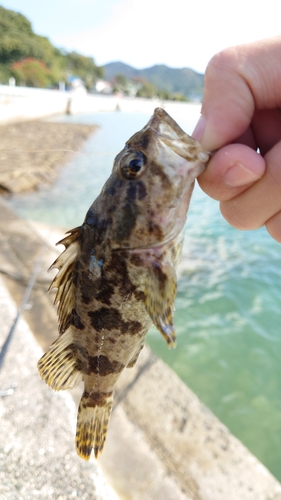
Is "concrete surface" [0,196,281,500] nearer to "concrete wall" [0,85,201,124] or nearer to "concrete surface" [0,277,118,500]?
"concrete surface" [0,277,118,500]

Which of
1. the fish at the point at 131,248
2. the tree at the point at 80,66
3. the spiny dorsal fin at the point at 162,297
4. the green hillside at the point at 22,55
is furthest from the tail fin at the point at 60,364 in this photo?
the tree at the point at 80,66

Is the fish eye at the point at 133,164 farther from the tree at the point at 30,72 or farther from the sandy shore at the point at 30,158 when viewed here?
the tree at the point at 30,72

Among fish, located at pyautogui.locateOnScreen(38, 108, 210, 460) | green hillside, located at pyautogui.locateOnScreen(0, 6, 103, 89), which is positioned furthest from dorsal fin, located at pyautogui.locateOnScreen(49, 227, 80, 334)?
green hillside, located at pyautogui.locateOnScreen(0, 6, 103, 89)

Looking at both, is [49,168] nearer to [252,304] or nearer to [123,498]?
[252,304]

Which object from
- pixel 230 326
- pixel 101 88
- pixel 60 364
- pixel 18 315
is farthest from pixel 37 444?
pixel 101 88

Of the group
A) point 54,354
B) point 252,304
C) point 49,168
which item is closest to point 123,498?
point 54,354

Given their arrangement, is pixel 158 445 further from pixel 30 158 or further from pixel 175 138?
pixel 30 158
